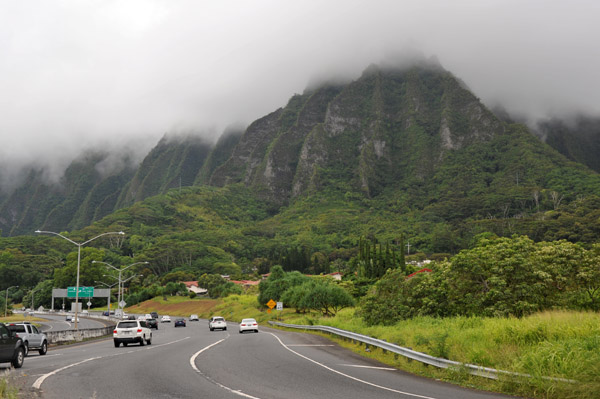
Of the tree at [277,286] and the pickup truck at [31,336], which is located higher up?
the pickup truck at [31,336]

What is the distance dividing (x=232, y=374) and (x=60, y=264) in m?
187

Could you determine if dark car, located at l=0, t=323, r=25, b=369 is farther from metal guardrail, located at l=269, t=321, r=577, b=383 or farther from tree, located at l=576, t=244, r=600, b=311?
tree, located at l=576, t=244, r=600, b=311

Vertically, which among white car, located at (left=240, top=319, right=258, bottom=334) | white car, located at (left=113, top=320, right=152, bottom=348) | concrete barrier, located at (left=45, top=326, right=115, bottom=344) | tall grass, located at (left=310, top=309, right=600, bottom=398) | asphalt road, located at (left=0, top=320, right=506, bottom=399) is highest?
tall grass, located at (left=310, top=309, right=600, bottom=398)

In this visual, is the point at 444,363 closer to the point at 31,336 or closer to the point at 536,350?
the point at 536,350

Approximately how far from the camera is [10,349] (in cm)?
1827

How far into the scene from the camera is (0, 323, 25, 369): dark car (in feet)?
58.6

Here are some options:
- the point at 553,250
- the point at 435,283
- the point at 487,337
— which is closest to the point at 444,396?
the point at 487,337

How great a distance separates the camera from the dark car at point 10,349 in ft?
58.6

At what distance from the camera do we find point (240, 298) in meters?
99.9

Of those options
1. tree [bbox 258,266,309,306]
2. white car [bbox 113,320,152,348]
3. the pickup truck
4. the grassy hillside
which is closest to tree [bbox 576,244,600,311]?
the grassy hillside

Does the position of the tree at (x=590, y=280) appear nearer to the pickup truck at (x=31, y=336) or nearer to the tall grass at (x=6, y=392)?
the tall grass at (x=6, y=392)

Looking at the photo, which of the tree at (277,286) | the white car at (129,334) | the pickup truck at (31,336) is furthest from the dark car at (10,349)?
the tree at (277,286)

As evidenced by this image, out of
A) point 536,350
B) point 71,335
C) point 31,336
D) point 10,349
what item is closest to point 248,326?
point 71,335

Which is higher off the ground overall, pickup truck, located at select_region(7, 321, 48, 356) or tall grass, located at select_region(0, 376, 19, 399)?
tall grass, located at select_region(0, 376, 19, 399)
